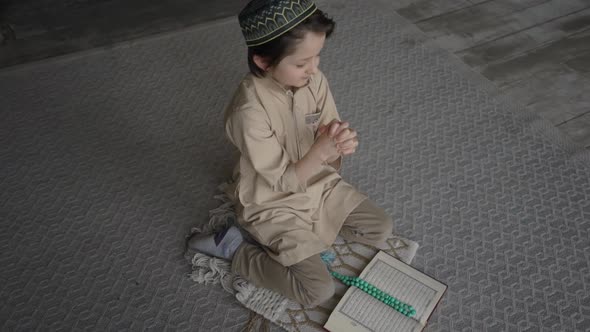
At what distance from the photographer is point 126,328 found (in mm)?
966

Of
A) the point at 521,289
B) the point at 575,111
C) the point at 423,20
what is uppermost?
the point at 423,20

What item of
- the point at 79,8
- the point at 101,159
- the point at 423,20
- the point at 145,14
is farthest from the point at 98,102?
the point at 423,20

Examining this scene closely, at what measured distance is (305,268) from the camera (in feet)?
3.08

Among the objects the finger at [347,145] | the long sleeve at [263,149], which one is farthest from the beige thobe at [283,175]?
the finger at [347,145]

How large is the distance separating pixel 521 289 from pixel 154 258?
31.7 inches

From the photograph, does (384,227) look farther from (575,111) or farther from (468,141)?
(575,111)

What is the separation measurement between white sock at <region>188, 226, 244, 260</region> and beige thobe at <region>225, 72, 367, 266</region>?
54mm

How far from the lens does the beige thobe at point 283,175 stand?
86 centimetres

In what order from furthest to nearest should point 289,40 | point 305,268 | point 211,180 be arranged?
point 211,180 < point 305,268 < point 289,40

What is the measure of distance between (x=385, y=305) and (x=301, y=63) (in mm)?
517

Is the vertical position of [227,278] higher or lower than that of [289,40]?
lower

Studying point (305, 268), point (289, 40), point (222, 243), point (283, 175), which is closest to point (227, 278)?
point (222, 243)

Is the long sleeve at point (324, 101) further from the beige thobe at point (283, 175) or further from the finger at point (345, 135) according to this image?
the finger at point (345, 135)

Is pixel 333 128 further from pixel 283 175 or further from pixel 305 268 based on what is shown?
pixel 305 268
